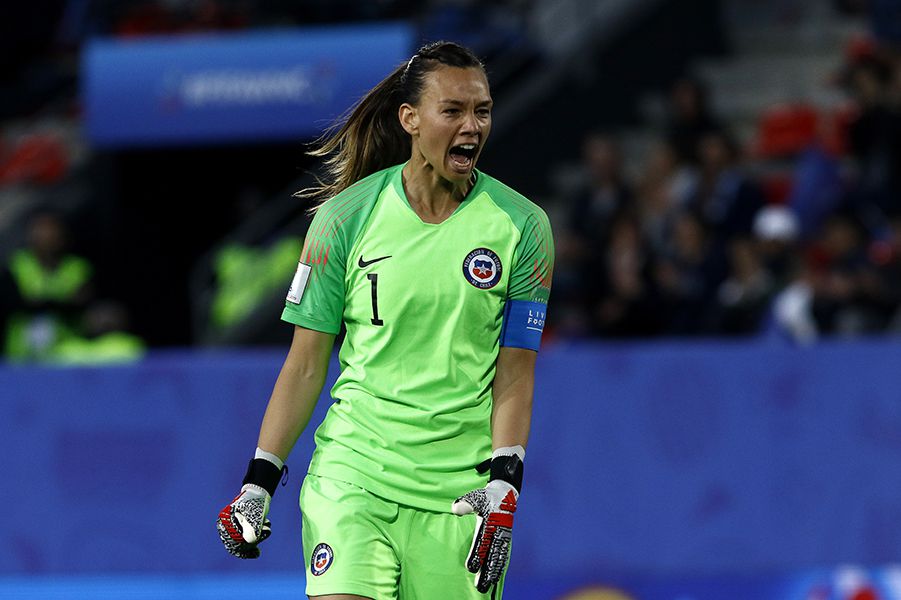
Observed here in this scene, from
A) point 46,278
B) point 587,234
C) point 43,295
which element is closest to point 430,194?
point 587,234

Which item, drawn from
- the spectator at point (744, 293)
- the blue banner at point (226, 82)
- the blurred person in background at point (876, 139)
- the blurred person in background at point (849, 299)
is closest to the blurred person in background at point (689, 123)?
the blurred person in background at point (876, 139)

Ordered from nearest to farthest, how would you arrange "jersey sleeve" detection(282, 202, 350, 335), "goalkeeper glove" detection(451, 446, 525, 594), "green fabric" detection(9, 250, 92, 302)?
"goalkeeper glove" detection(451, 446, 525, 594) < "jersey sleeve" detection(282, 202, 350, 335) < "green fabric" detection(9, 250, 92, 302)

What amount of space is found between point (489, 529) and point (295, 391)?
0.67 m

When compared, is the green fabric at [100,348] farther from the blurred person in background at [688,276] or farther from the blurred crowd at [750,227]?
the blurred person in background at [688,276]

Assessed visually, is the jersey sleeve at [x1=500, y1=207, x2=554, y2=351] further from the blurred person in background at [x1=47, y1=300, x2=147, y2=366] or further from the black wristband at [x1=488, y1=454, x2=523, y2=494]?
the blurred person in background at [x1=47, y1=300, x2=147, y2=366]

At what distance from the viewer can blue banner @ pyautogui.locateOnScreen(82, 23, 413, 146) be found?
1437cm

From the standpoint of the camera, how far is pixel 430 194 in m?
4.61

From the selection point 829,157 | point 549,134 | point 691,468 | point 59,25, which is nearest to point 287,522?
point 691,468

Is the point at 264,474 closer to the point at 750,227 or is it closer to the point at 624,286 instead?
the point at 624,286

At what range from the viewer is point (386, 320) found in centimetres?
450

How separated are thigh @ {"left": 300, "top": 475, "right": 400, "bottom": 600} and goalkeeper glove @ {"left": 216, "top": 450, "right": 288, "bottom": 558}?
0.36ft

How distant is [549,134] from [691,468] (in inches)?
242

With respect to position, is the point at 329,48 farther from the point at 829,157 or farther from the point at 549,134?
the point at 829,157

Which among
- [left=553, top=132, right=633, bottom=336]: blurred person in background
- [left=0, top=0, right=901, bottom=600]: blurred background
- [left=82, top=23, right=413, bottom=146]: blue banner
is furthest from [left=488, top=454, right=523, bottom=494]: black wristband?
[left=82, top=23, right=413, bottom=146]: blue banner
